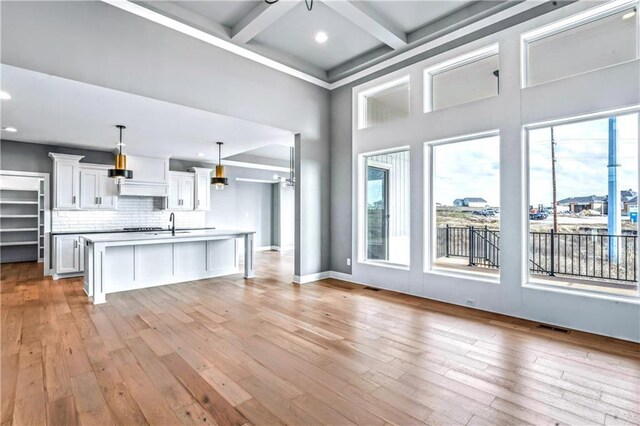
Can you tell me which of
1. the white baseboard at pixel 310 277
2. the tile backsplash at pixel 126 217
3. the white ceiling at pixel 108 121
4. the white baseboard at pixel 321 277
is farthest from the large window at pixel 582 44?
the tile backsplash at pixel 126 217

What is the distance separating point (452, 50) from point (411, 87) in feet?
2.41

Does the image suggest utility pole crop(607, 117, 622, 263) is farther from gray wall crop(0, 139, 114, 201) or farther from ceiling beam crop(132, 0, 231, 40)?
gray wall crop(0, 139, 114, 201)

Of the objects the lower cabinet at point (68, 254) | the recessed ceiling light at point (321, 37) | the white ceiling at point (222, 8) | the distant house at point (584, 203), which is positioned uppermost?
the recessed ceiling light at point (321, 37)

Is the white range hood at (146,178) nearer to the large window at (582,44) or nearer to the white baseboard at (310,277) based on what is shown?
the white baseboard at (310,277)

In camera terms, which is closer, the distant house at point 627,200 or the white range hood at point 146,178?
the distant house at point 627,200

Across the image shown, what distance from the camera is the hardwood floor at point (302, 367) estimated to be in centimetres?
201

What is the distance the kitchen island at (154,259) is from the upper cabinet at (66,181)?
1.86 m

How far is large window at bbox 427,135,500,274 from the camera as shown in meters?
4.21

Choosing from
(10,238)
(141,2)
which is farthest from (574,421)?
(10,238)

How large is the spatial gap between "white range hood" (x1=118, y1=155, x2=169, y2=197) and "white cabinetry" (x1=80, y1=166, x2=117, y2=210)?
0.77 feet

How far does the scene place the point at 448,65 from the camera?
14.9 ft

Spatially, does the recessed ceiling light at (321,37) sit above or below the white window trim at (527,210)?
above

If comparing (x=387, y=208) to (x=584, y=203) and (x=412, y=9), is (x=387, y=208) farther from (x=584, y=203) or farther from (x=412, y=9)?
(x=412, y=9)

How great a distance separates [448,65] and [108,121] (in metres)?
5.19
